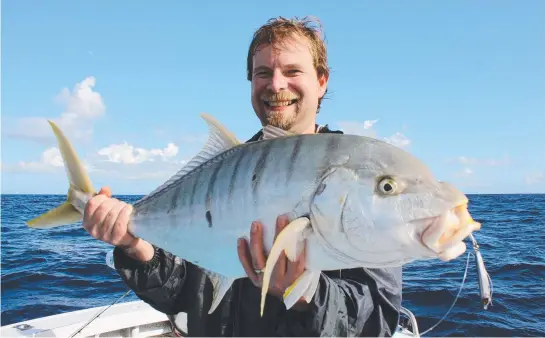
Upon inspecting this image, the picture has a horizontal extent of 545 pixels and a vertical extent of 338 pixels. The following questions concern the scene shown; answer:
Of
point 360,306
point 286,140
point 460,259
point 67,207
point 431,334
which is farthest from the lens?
point 460,259

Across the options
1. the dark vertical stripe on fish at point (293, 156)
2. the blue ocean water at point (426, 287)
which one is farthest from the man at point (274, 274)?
the blue ocean water at point (426, 287)

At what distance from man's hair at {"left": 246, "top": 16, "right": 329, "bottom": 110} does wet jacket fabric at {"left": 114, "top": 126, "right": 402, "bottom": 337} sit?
1.91m

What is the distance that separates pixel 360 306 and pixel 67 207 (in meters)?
2.05

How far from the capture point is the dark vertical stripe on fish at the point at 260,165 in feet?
7.63

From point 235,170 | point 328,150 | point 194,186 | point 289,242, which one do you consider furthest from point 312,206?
point 194,186

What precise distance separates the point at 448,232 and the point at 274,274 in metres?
0.96

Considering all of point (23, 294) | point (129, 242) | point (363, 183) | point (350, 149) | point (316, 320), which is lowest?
point (23, 294)

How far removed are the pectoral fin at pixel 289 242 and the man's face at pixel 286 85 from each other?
5.32 ft

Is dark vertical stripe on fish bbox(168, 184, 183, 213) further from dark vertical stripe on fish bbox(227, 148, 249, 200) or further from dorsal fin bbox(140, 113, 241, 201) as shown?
dark vertical stripe on fish bbox(227, 148, 249, 200)

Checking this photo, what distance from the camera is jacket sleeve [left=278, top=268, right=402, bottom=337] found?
8.34 feet

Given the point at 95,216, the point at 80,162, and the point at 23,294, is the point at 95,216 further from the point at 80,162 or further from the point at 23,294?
the point at 23,294

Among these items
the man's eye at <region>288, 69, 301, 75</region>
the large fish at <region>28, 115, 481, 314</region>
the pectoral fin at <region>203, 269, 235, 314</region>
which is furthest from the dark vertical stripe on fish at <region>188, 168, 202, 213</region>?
the man's eye at <region>288, 69, 301, 75</region>

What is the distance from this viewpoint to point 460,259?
16078 mm

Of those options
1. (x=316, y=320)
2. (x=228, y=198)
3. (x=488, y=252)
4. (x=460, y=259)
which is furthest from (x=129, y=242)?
(x=488, y=252)
